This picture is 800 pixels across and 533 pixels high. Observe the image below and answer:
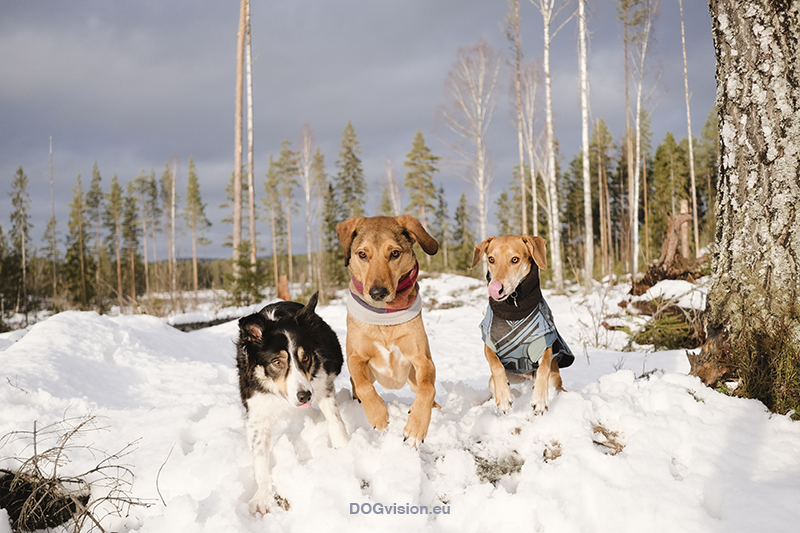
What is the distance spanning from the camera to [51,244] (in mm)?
54062

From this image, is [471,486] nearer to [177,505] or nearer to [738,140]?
[177,505]

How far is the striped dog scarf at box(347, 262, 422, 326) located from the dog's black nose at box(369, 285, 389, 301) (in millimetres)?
155

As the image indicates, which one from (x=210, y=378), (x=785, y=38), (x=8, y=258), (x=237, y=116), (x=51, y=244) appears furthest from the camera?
(x=51, y=244)

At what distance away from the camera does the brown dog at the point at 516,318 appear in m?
3.43

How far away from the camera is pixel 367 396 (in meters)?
3.10

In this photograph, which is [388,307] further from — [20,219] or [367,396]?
[20,219]

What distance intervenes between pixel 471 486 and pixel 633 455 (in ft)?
3.30

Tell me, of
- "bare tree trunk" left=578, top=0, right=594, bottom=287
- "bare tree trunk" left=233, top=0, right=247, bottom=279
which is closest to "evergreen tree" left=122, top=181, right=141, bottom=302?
"bare tree trunk" left=233, top=0, right=247, bottom=279

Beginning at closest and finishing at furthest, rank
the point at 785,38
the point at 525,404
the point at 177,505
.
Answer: the point at 177,505 → the point at 785,38 → the point at 525,404

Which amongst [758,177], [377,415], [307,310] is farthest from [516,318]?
[758,177]

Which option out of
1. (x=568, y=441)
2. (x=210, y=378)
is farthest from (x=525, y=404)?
(x=210, y=378)

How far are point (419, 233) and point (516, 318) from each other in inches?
41.8

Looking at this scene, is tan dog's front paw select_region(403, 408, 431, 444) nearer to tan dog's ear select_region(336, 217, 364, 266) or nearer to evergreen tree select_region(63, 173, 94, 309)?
tan dog's ear select_region(336, 217, 364, 266)

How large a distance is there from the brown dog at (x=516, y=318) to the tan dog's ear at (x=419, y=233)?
555mm
